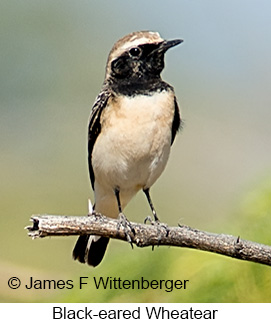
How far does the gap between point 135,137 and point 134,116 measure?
145mm

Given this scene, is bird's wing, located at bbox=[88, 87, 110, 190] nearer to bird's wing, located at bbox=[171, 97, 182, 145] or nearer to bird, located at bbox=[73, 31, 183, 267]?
bird, located at bbox=[73, 31, 183, 267]

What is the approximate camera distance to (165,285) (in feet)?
10.3

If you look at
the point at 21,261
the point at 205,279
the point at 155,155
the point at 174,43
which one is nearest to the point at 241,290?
the point at 205,279

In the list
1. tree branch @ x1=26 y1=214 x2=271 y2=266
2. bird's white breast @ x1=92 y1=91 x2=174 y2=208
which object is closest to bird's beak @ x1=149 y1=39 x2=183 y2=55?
bird's white breast @ x1=92 y1=91 x2=174 y2=208

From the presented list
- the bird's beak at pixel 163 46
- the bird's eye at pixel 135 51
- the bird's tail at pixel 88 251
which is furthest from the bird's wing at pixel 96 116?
the bird's tail at pixel 88 251

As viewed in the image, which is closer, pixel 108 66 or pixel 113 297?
pixel 113 297

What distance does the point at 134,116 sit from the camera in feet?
15.0

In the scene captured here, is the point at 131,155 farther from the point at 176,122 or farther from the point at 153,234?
the point at 153,234

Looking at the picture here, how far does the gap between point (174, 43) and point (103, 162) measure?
0.99 meters

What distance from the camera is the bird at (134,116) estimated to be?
4.60 m

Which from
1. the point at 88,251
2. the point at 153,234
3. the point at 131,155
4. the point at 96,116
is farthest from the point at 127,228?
the point at 88,251

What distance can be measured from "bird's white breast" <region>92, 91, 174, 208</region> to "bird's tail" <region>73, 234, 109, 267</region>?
0.68 m

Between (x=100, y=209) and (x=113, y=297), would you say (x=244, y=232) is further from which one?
(x=100, y=209)

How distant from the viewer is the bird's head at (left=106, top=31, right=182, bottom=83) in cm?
470
